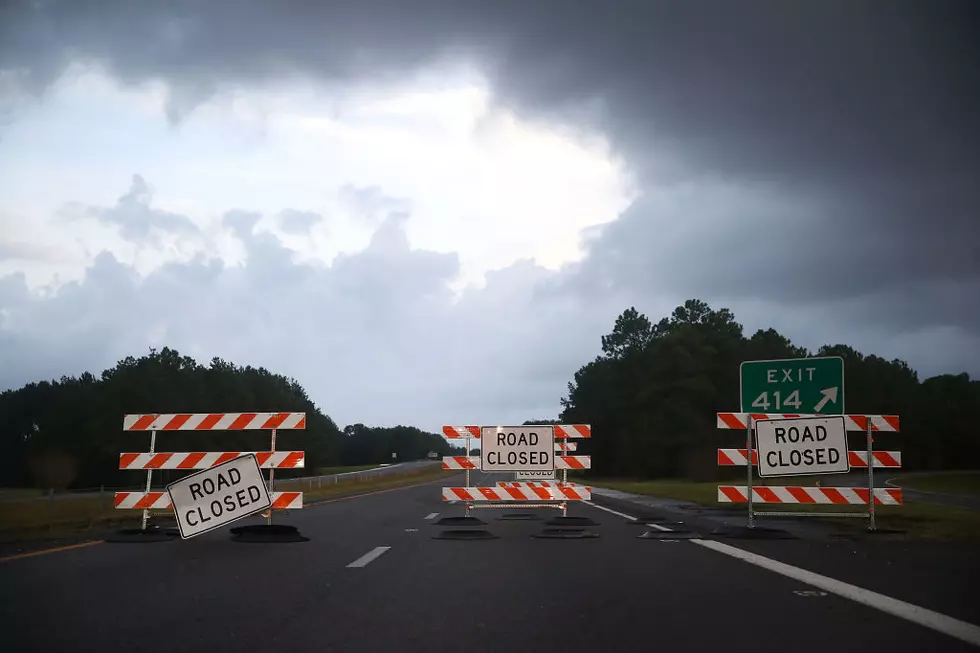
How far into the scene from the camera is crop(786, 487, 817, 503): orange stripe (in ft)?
42.9

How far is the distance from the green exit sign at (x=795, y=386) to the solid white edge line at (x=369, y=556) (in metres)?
8.26

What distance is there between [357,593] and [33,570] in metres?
3.95

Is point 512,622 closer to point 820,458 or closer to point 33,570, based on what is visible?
point 33,570

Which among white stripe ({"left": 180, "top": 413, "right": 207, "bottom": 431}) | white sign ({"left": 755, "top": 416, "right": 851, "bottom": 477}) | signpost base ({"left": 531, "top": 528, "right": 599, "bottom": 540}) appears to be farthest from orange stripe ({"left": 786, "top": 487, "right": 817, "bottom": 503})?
white stripe ({"left": 180, "top": 413, "right": 207, "bottom": 431})

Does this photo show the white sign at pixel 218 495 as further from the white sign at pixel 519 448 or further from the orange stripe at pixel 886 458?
the orange stripe at pixel 886 458

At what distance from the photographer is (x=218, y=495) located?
36.4 ft

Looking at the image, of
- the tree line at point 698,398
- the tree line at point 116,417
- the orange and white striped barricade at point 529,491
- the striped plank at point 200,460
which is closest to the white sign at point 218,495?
the striped plank at point 200,460

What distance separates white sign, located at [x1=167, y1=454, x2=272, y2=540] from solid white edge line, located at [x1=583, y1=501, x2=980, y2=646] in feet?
21.5

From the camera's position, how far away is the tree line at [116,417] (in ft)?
318

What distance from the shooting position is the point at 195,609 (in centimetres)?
612

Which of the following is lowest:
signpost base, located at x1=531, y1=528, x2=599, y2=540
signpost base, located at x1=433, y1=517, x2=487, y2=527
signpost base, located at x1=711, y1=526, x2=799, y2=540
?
signpost base, located at x1=433, y1=517, x2=487, y2=527

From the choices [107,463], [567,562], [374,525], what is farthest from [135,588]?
[107,463]

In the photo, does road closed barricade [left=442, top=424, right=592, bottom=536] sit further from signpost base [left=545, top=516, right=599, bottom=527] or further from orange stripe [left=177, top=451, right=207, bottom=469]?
orange stripe [left=177, top=451, right=207, bottom=469]

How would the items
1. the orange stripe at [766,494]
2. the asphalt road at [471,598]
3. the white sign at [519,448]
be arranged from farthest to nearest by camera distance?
the white sign at [519,448] < the orange stripe at [766,494] < the asphalt road at [471,598]
